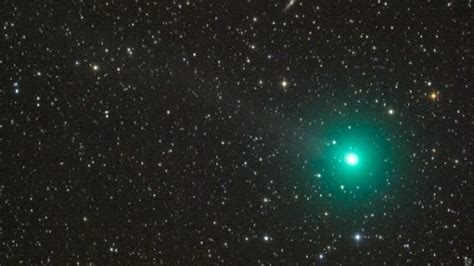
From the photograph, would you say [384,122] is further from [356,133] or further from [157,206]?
[157,206]

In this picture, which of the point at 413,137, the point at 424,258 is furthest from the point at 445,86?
the point at 424,258

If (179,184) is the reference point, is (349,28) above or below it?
above

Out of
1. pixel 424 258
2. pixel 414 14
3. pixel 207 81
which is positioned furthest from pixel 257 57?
pixel 424 258

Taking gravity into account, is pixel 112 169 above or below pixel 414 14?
below

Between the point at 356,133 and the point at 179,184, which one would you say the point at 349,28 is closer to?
the point at 356,133
